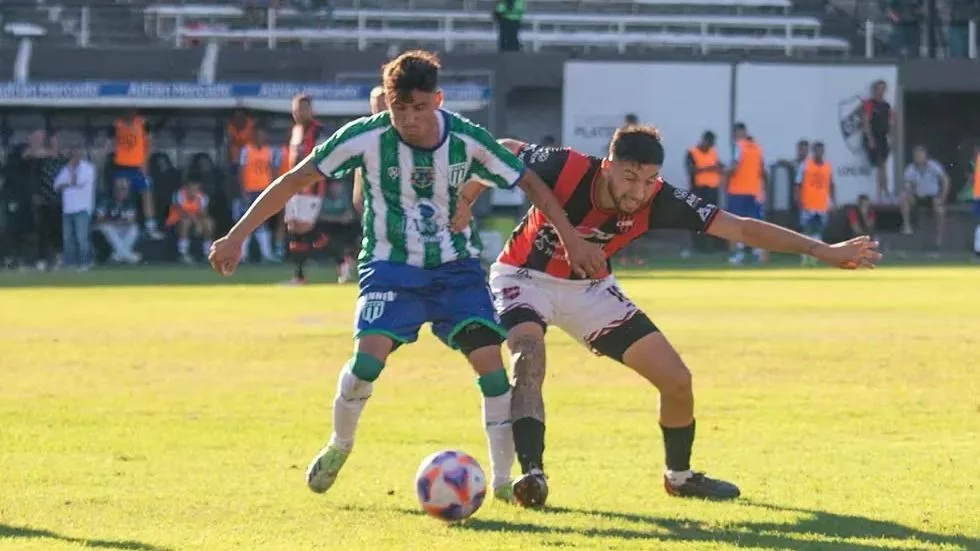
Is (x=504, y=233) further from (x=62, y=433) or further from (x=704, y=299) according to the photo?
(x=62, y=433)

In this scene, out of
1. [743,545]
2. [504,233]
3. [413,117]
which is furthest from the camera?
[504,233]

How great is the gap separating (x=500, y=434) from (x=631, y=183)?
3.95 ft

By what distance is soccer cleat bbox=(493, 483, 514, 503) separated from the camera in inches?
315

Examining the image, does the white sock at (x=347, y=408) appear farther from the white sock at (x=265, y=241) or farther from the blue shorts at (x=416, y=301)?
the white sock at (x=265, y=241)

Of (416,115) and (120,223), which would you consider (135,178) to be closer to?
(120,223)

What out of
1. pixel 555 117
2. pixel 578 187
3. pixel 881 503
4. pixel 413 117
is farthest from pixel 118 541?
pixel 555 117

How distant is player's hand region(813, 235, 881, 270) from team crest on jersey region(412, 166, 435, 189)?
1.66 meters

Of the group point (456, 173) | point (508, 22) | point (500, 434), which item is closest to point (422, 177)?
point (456, 173)

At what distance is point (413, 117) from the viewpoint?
300 inches

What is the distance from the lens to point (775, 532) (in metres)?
7.25

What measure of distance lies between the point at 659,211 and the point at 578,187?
374mm

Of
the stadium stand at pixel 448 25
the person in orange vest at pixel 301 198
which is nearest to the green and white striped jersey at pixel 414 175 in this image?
the person in orange vest at pixel 301 198

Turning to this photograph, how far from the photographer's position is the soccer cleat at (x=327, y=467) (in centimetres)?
798

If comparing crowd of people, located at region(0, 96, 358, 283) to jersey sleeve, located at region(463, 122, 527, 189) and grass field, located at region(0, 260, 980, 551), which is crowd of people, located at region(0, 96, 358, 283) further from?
jersey sleeve, located at region(463, 122, 527, 189)
